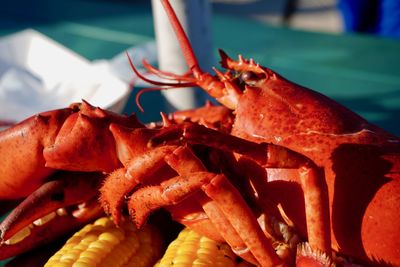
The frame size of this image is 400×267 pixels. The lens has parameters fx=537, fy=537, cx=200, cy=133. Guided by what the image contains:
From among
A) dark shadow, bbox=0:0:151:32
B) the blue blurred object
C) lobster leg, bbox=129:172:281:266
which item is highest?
lobster leg, bbox=129:172:281:266

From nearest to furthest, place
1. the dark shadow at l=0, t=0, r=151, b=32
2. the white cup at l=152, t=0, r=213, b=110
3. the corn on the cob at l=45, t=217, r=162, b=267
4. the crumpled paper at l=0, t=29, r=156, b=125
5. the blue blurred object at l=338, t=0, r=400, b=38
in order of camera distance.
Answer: the corn on the cob at l=45, t=217, r=162, b=267
the white cup at l=152, t=0, r=213, b=110
the crumpled paper at l=0, t=29, r=156, b=125
the dark shadow at l=0, t=0, r=151, b=32
the blue blurred object at l=338, t=0, r=400, b=38

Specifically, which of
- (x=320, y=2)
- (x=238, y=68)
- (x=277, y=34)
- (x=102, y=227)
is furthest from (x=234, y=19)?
(x=320, y=2)

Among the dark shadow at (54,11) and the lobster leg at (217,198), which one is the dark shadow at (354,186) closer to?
the lobster leg at (217,198)

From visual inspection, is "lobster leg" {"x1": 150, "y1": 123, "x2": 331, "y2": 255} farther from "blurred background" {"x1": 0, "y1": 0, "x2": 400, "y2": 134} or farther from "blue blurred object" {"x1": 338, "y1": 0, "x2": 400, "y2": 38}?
"blue blurred object" {"x1": 338, "y1": 0, "x2": 400, "y2": 38}

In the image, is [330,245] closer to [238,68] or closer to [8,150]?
[238,68]

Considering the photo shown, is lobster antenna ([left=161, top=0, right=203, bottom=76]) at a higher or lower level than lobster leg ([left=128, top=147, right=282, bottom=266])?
higher

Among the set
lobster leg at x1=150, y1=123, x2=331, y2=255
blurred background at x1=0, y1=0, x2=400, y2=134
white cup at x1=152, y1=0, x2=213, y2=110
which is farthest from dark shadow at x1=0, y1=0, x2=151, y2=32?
lobster leg at x1=150, y1=123, x2=331, y2=255

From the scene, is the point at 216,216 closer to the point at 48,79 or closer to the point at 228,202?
the point at 228,202
